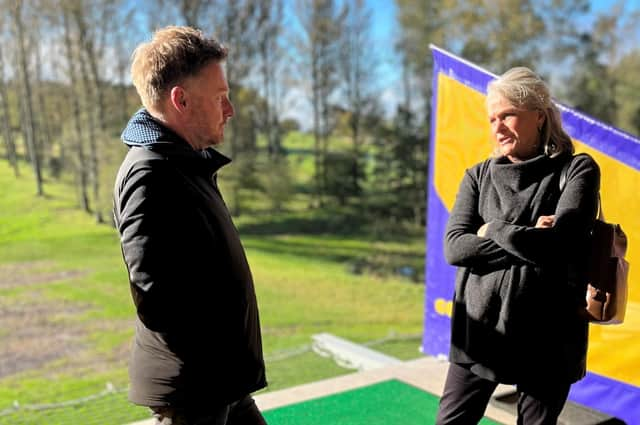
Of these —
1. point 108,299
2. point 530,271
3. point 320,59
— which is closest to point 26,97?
point 108,299

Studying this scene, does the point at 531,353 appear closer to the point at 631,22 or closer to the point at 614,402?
the point at 614,402

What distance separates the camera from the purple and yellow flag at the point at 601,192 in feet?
7.92

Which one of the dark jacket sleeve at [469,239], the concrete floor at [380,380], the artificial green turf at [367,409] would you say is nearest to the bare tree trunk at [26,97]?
the concrete floor at [380,380]

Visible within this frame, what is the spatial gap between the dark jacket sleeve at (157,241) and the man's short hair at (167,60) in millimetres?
189

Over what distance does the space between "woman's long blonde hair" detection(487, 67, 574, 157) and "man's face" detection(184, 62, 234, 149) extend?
2.54 feet

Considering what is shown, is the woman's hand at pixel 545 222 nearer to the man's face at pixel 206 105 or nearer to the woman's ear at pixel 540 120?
the woman's ear at pixel 540 120

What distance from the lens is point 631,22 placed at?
1653cm

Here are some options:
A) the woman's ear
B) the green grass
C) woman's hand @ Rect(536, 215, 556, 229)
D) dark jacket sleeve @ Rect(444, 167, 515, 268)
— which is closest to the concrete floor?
the green grass

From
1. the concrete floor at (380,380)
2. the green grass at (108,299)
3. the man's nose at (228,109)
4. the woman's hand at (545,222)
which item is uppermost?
the man's nose at (228,109)

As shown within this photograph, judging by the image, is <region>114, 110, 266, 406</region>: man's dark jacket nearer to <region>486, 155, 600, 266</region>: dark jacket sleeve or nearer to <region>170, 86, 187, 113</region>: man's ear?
<region>170, 86, 187, 113</region>: man's ear

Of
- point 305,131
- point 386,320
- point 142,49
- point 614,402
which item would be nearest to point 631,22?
point 305,131

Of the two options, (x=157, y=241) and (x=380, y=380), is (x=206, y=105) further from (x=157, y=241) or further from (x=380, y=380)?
(x=380, y=380)

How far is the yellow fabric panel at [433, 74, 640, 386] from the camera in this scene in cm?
241

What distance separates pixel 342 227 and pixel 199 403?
13.3 metres
